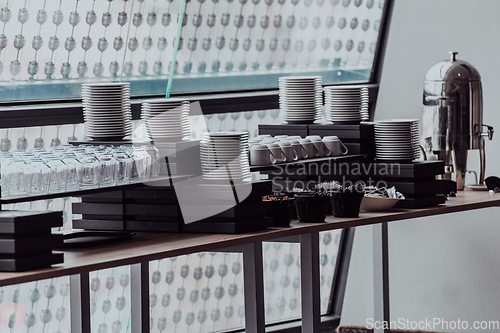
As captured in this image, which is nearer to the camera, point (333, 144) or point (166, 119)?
point (166, 119)

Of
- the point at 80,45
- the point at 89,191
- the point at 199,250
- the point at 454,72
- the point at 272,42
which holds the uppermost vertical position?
the point at 272,42

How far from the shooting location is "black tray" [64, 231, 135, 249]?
8.78 feet

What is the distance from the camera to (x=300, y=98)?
3.65 m

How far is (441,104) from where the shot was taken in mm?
3838

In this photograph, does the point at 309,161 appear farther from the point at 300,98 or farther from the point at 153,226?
the point at 153,226

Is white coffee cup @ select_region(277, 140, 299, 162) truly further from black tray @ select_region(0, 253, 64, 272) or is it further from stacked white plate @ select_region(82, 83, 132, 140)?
black tray @ select_region(0, 253, 64, 272)

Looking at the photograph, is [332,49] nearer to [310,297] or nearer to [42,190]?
[310,297]

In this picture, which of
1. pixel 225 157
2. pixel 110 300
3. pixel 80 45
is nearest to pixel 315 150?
pixel 225 157

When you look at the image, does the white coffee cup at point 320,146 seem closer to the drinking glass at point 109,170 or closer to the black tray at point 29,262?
the drinking glass at point 109,170

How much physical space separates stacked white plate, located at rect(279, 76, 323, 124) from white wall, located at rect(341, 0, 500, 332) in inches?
50.7

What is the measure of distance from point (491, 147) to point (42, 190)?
284cm

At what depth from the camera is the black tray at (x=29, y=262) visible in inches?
89.4

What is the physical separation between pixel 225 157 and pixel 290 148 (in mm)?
477

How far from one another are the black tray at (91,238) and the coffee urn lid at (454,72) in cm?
184
